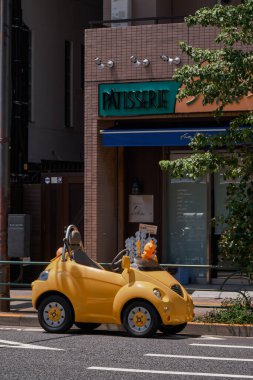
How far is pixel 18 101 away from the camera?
2367 cm

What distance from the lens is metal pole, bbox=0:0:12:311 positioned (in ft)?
56.6

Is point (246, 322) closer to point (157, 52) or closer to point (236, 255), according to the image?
point (236, 255)

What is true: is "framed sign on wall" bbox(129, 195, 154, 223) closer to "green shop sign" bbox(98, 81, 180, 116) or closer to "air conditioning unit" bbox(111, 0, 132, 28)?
"green shop sign" bbox(98, 81, 180, 116)

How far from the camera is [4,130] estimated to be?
1748cm

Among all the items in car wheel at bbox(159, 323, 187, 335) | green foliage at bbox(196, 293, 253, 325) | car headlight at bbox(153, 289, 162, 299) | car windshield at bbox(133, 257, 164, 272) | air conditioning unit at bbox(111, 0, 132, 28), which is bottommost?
car wheel at bbox(159, 323, 187, 335)

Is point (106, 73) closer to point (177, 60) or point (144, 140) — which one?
point (177, 60)

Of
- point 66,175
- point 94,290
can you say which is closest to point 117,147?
point 66,175

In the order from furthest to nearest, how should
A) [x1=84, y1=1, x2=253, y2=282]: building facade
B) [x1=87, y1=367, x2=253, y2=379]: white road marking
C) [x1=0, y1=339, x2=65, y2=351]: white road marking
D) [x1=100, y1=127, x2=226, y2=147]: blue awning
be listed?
[x1=84, y1=1, x2=253, y2=282]: building facade < [x1=100, y1=127, x2=226, y2=147]: blue awning < [x1=0, y1=339, x2=65, y2=351]: white road marking < [x1=87, y1=367, x2=253, y2=379]: white road marking

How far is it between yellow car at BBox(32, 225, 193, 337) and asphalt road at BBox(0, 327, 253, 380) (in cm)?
26

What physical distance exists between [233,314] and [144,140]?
6.13 meters

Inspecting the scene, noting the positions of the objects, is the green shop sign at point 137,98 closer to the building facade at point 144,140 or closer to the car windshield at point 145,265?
the building facade at point 144,140

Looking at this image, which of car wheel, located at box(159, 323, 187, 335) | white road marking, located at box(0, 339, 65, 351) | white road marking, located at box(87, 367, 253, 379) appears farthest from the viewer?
car wheel, located at box(159, 323, 187, 335)

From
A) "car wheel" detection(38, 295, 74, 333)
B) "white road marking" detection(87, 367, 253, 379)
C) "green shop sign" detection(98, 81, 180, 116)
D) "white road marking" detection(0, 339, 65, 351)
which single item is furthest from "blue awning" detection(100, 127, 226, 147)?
"white road marking" detection(87, 367, 253, 379)

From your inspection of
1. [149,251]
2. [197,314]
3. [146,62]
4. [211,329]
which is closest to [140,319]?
[149,251]
